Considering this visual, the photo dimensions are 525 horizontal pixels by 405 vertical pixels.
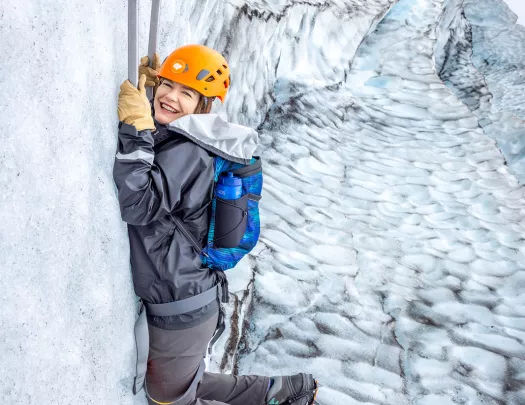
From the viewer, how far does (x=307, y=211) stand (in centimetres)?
394

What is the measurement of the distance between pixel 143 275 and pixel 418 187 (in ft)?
10.9

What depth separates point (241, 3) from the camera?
4.25 meters

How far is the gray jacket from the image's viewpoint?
60.3 inches

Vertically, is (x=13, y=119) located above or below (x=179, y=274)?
above

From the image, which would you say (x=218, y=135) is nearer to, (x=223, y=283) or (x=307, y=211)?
(x=223, y=283)

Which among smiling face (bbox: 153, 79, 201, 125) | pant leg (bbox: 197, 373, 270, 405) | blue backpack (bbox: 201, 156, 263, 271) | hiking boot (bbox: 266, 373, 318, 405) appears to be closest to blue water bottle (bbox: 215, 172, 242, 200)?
blue backpack (bbox: 201, 156, 263, 271)

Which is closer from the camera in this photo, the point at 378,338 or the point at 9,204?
the point at 9,204

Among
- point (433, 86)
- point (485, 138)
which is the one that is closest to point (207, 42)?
point (485, 138)

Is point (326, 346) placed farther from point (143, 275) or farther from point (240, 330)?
point (143, 275)

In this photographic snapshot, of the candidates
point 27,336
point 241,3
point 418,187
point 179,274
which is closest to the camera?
point 27,336

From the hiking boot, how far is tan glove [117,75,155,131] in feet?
4.37

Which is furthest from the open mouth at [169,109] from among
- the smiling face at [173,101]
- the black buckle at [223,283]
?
the black buckle at [223,283]

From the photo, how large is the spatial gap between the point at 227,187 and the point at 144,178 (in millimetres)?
334

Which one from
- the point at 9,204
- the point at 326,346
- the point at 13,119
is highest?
the point at 13,119
